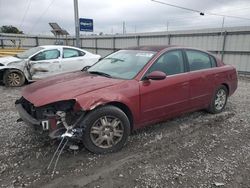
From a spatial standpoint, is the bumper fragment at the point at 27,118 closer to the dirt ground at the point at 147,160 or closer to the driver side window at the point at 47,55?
the dirt ground at the point at 147,160

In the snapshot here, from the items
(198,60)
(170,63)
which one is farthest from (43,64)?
(198,60)

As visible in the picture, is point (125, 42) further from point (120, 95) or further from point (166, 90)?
point (120, 95)

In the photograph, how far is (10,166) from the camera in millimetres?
3008

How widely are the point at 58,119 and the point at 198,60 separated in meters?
3.10

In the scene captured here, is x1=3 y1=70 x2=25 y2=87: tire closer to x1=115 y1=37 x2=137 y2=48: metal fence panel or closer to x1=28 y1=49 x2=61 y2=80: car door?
x1=28 y1=49 x2=61 y2=80: car door

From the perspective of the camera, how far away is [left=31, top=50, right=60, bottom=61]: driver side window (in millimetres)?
8117

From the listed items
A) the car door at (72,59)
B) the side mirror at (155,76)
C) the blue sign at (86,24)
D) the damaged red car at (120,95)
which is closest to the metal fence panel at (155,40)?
the blue sign at (86,24)

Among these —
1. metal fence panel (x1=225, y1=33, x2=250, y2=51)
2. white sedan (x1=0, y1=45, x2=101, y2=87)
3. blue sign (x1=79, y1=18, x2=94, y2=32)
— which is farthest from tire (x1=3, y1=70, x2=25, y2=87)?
metal fence panel (x1=225, y1=33, x2=250, y2=51)

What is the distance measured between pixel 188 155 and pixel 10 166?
2.47 m

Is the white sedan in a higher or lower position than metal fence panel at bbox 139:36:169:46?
lower

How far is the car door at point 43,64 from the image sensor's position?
8.07m

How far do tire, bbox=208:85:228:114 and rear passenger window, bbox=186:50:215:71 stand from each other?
2.17ft

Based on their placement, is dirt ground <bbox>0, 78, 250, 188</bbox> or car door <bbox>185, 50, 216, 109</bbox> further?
car door <bbox>185, 50, 216, 109</bbox>

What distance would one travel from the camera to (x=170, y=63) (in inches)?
164
